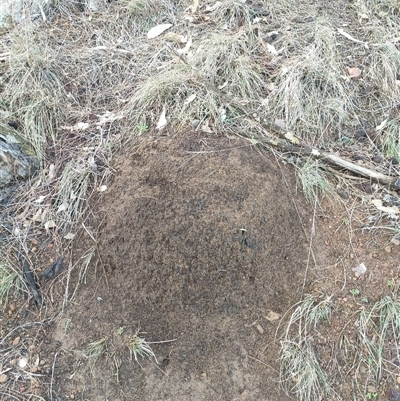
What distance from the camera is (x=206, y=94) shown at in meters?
2.75

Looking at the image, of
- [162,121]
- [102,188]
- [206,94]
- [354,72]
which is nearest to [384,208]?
[354,72]

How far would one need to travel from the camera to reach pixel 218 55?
2.93 metres

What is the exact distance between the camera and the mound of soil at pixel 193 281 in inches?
81.0

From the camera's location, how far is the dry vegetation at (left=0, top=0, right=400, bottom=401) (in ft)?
8.04

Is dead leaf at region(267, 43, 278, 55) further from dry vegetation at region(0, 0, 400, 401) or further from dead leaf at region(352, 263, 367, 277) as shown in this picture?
dead leaf at region(352, 263, 367, 277)

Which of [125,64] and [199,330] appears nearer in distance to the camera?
[199,330]

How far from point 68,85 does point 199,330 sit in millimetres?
1964

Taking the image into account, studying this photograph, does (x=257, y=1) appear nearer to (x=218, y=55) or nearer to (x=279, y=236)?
(x=218, y=55)

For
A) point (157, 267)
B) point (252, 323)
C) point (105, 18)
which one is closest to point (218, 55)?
point (105, 18)

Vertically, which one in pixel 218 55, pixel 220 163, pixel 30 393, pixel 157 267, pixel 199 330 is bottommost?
pixel 30 393

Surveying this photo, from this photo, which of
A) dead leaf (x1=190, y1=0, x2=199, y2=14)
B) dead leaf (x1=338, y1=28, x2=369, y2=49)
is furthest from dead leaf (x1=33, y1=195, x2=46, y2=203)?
dead leaf (x1=338, y1=28, x2=369, y2=49)

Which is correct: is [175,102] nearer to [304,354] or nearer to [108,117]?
[108,117]

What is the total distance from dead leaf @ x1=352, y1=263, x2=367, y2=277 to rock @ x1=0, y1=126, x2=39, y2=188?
1.94 m

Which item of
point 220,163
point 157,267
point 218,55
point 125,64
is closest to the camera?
point 157,267
